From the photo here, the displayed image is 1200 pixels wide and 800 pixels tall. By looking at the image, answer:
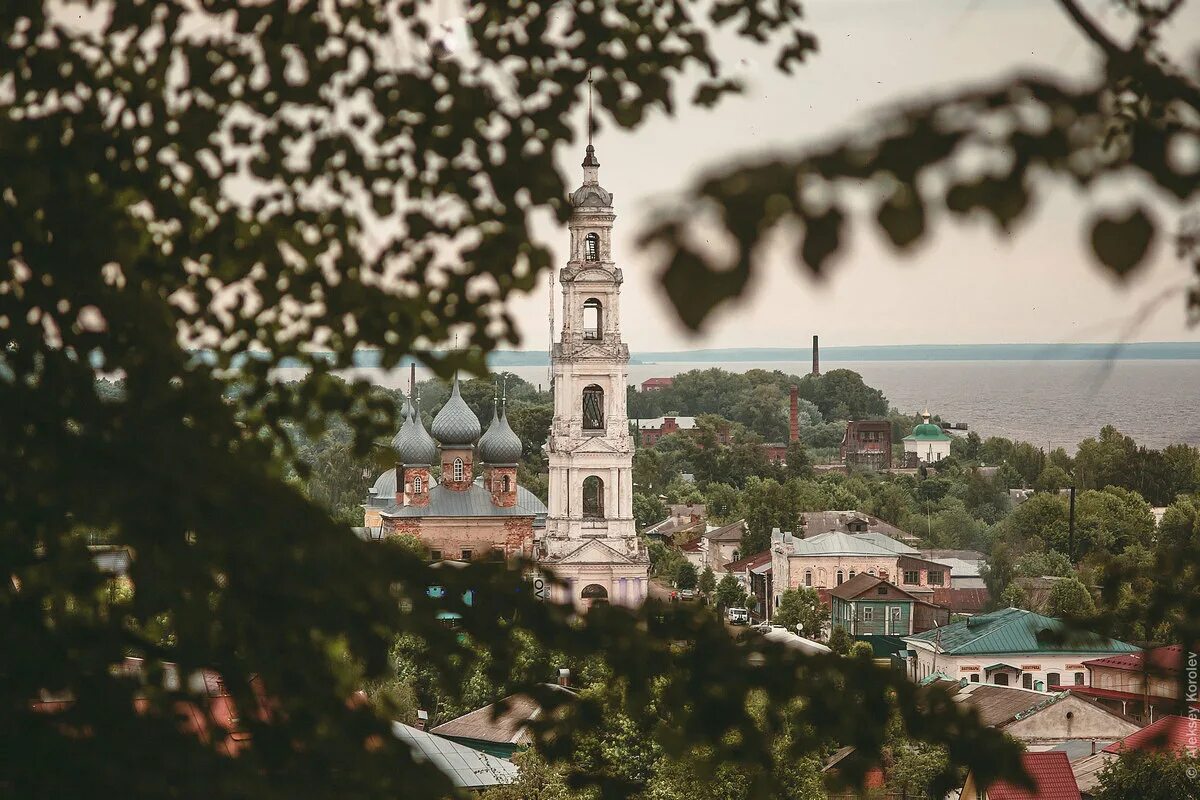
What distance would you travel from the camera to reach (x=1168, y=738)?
4168 millimetres

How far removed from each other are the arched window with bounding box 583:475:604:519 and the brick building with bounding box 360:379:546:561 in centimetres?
886

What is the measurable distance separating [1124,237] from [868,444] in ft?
325

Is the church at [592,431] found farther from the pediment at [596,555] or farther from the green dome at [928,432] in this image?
the green dome at [928,432]

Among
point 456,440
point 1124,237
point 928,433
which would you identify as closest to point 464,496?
point 456,440

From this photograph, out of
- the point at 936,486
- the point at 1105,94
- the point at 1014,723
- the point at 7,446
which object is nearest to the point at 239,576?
the point at 7,446

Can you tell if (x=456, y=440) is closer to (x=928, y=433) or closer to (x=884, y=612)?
(x=884, y=612)

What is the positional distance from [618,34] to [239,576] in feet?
7.53

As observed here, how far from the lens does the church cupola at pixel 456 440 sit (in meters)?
50.1

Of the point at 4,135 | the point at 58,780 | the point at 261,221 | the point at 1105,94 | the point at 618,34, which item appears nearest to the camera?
the point at 1105,94

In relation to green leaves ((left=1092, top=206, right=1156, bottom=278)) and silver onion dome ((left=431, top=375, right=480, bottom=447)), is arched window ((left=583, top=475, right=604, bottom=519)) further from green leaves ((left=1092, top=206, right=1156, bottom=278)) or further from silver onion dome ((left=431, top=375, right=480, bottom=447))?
green leaves ((left=1092, top=206, right=1156, bottom=278))

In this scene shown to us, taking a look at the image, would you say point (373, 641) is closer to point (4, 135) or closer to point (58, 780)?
point (58, 780)

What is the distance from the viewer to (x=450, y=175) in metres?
5.05

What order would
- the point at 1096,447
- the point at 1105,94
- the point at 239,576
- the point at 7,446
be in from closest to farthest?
the point at 1105,94 < the point at 239,576 < the point at 7,446 < the point at 1096,447

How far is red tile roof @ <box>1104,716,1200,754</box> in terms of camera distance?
4.18 meters
